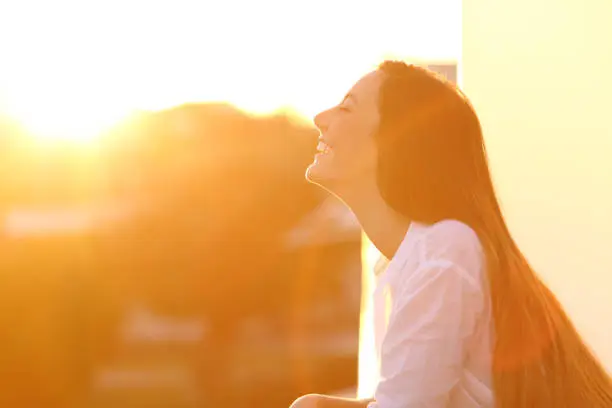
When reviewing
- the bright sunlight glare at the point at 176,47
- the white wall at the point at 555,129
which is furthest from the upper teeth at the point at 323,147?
the white wall at the point at 555,129

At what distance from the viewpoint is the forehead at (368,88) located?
38.5 inches

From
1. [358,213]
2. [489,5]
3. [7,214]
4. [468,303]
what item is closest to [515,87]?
[489,5]

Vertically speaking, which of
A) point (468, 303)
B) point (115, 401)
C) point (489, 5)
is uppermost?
point (489, 5)

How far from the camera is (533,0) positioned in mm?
2213

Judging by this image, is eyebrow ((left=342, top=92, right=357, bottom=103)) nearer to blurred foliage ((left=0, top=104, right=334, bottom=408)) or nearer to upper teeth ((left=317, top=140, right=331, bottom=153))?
upper teeth ((left=317, top=140, right=331, bottom=153))

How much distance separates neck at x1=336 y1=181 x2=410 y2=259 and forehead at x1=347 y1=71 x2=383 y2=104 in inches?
4.7

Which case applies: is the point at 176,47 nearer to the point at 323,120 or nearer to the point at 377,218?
the point at 323,120

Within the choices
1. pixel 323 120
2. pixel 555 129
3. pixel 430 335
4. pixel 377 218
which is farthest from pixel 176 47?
pixel 430 335

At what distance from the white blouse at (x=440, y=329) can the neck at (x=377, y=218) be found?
10cm

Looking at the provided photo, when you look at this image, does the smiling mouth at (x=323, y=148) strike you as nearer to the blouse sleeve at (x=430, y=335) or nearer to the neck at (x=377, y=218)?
the neck at (x=377, y=218)

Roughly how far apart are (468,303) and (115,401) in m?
2.81

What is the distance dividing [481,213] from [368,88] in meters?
0.24

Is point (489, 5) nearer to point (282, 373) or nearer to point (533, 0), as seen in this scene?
point (533, 0)

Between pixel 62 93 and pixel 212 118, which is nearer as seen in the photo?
pixel 62 93
